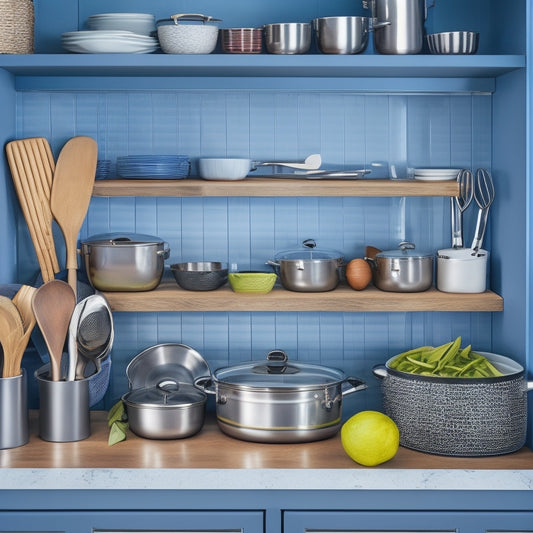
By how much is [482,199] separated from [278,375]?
0.87 metres

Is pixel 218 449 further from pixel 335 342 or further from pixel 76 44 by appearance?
pixel 76 44

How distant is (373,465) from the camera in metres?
2.27

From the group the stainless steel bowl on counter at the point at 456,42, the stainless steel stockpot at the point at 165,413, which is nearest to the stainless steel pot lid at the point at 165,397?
the stainless steel stockpot at the point at 165,413

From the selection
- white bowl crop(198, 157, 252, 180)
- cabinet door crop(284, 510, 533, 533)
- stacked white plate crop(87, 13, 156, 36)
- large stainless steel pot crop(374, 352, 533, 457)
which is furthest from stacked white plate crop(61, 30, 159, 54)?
cabinet door crop(284, 510, 533, 533)

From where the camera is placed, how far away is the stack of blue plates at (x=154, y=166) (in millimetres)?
2643

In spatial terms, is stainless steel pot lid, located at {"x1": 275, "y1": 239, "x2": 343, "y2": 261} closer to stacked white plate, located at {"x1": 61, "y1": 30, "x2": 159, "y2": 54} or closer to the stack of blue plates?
the stack of blue plates

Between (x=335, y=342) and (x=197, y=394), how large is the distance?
547 mm

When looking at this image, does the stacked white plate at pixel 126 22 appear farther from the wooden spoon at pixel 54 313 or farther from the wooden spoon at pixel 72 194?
the wooden spoon at pixel 54 313

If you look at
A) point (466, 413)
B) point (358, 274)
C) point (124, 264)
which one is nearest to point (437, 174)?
point (358, 274)

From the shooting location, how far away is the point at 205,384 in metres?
2.59

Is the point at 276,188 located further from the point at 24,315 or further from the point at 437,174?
the point at 24,315

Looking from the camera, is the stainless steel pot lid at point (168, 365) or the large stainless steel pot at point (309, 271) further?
the stainless steel pot lid at point (168, 365)

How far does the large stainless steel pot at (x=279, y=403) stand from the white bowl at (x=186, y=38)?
0.95 m

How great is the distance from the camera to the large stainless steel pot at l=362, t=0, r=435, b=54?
8.25ft
